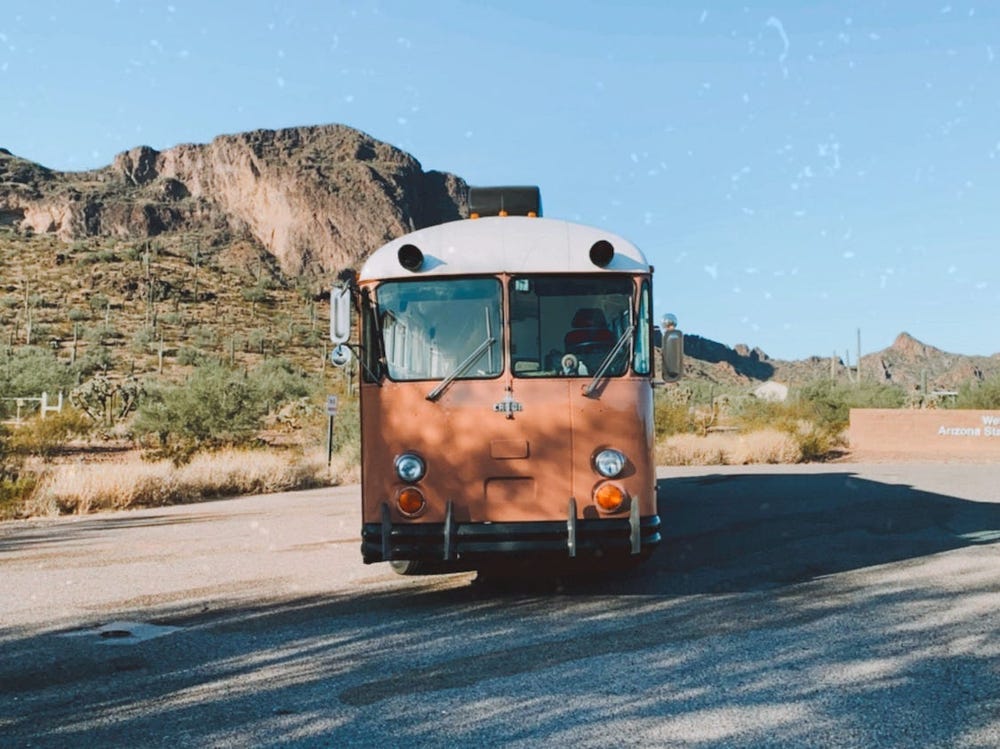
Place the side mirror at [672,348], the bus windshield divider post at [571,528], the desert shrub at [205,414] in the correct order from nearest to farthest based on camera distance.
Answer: the bus windshield divider post at [571,528] < the side mirror at [672,348] < the desert shrub at [205,414]

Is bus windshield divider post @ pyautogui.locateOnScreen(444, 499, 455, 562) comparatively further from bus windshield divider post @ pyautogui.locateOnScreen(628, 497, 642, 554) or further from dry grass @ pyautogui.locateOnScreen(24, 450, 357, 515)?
dry grass @ pyautogui.locateOnScreen(24, 450, 357, 515)

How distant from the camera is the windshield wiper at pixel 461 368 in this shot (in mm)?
7543

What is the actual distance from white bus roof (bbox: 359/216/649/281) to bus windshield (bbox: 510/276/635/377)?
115mm

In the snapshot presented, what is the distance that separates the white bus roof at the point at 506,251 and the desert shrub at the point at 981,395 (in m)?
38.7

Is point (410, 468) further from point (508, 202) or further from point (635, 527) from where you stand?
point (508, 202)

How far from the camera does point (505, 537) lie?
7320 millimetres

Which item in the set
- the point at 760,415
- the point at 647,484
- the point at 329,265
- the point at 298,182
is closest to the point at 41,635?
the point at 647,484

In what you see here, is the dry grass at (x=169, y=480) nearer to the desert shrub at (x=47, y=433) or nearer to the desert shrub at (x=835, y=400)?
the desert shrub at (x=47, y=433)

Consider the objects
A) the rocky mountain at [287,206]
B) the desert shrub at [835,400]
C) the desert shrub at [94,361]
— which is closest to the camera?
the desert shrub at [835,400]

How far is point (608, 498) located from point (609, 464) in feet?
0.83

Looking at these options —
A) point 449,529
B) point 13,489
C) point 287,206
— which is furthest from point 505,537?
point 287,206

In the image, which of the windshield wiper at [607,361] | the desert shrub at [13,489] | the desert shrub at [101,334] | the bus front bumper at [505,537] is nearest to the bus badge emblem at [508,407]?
the windshield wiper at [607,361]

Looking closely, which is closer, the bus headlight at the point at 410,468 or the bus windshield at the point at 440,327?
the bus headlight at the point at 410,468

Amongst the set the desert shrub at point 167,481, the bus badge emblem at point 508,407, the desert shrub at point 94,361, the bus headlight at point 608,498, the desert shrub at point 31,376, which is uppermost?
the desert shrub at point 94,361
